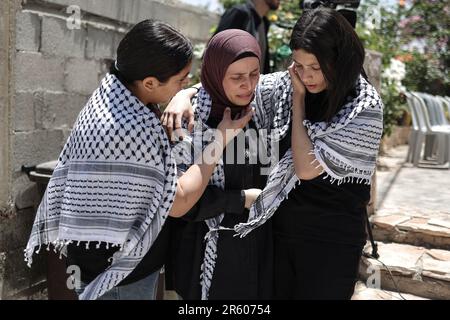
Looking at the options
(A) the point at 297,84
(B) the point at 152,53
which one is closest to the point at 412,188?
(A) the point at 297,84

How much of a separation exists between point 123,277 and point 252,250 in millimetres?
487

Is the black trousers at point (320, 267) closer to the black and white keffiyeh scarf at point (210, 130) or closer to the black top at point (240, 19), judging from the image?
the black and white keffiyeh scarf at point (210, 130)

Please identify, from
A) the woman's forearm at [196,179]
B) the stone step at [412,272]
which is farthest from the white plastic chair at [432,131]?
the woman's forearm at [196,179]

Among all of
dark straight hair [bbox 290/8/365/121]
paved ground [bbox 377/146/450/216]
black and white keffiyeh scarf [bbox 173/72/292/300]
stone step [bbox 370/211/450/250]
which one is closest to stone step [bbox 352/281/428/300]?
stone step [bbox 370/211/450/250]

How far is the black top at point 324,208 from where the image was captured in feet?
6.48

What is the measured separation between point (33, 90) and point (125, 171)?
5.58ft

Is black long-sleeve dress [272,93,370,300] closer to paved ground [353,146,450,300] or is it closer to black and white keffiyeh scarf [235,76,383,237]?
black and white keffiyeh scarf [235,76,383,237]

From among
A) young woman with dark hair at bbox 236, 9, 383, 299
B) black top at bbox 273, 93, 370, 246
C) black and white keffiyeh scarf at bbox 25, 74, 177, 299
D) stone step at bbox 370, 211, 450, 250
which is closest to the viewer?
black and white keffiyeh scarf at bbox 25, 74, 177, 299

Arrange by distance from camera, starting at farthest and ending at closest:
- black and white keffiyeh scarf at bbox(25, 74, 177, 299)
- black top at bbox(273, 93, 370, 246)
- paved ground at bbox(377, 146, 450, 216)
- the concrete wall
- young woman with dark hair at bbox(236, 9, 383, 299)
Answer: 1. paved ground at bbox(377, 146, 450, 216)
2. the concrete wall
3. black top at bbox(273, 93, 370, 246)
4. young woman with dark hair at bbox(236, 9, 383, 299)
5. black and white keffiyeh scarf at bbox(25, 74, 177, 299)

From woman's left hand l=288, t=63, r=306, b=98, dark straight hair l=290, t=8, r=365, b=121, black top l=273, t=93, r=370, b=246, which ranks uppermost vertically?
dark straight hair l=290, t=8, r=365, b=121

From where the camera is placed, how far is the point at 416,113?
679 centimetres

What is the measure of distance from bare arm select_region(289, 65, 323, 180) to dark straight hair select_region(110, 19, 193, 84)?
405 mm

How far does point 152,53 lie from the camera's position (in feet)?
5.86

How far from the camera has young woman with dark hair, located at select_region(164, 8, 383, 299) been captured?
1855 millimetres
